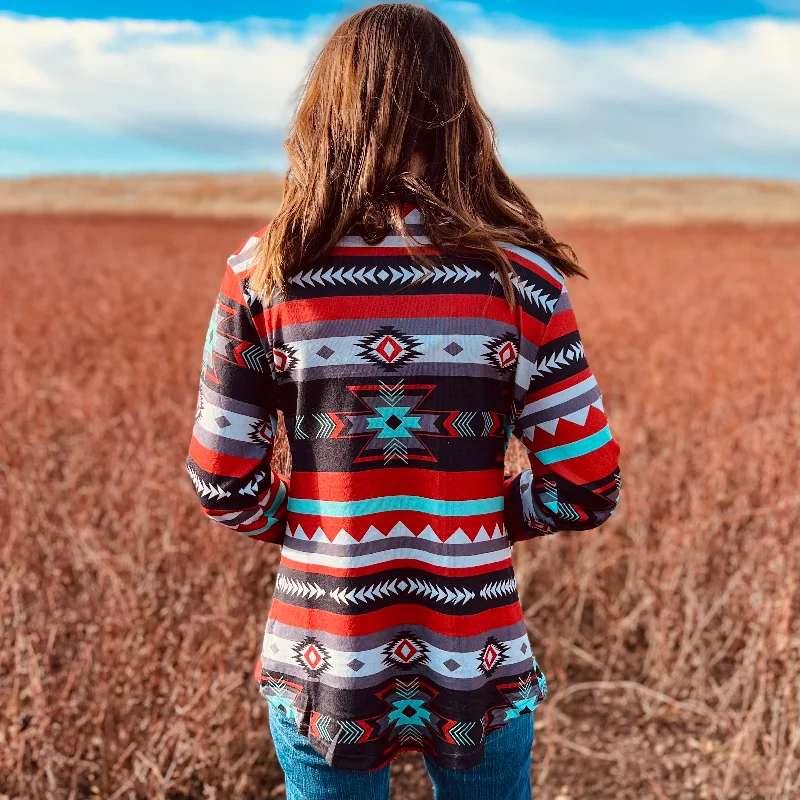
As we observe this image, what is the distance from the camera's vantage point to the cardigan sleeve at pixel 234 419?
104 centimetres

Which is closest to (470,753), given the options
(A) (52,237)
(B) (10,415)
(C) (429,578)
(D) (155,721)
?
(C) (429,578)

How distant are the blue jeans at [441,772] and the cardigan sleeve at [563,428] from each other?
1.10 feet

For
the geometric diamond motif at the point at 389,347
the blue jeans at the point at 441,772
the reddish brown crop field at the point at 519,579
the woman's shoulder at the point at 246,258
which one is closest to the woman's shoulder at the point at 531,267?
the geometric diamond motif at the point at 389,347

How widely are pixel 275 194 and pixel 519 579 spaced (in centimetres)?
6106

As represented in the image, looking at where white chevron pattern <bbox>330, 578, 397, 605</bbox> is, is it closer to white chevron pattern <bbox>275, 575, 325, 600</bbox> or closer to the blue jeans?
white chevron pattern <bbox>275, 575, 325, 600</bbox>

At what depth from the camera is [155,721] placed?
2119 millimetres

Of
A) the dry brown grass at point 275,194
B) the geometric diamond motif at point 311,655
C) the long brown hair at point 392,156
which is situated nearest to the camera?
the long brown hair at point 392,156

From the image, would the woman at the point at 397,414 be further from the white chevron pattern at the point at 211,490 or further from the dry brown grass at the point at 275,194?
the dry brown grass at the point at 275,194

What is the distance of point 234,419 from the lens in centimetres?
106

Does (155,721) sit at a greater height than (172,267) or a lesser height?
lesser

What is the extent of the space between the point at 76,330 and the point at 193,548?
431cm

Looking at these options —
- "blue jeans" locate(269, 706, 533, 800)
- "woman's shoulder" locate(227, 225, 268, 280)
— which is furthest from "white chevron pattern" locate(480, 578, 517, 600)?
"woman's shoulder" locate(227, 225, 268, 280)

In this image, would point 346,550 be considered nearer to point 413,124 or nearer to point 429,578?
point 429,578

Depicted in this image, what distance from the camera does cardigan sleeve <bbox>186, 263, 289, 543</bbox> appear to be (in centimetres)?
104
